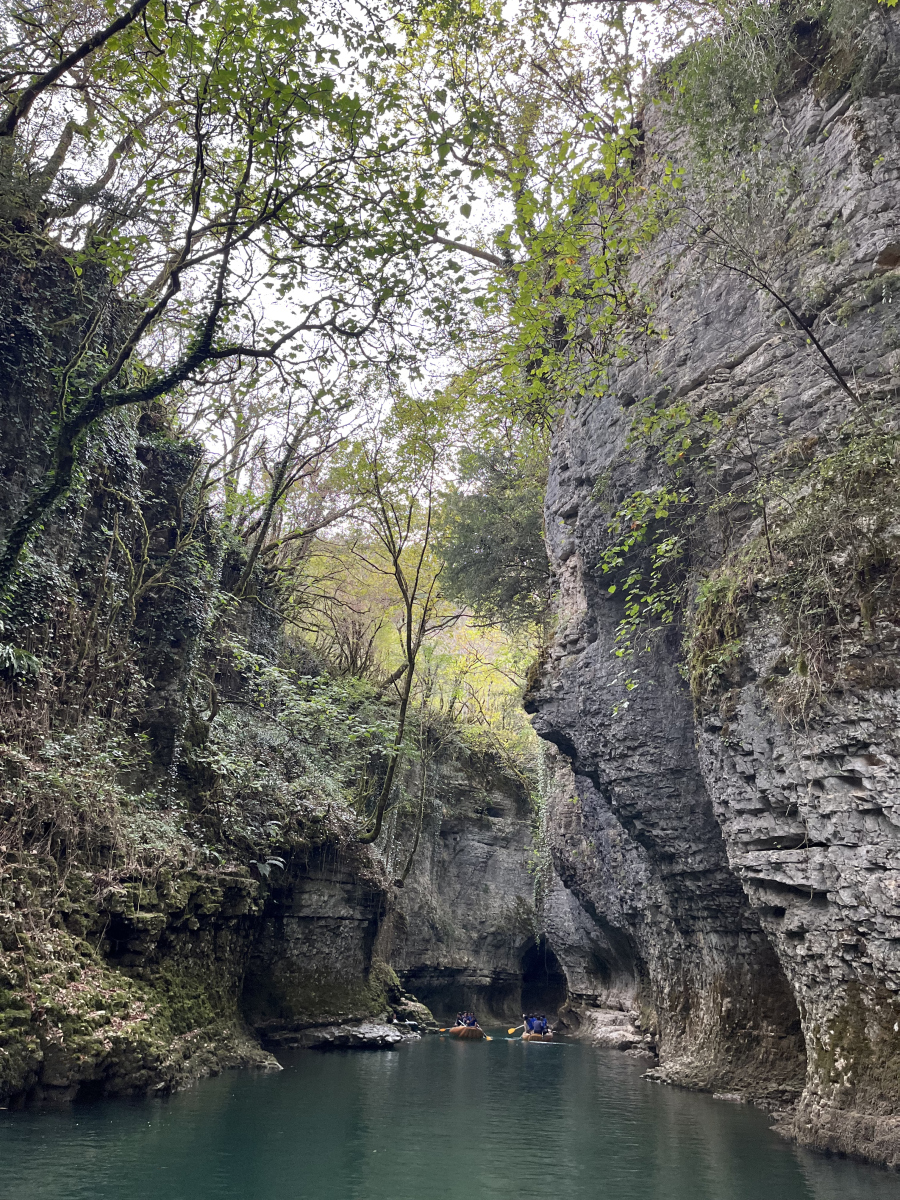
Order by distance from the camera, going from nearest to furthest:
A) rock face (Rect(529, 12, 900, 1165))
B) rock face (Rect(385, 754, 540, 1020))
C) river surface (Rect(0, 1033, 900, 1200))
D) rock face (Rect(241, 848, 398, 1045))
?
1. river surface (Rect(0, 1033, 900, 1200))
2. rock face (Rect(529, 12, 900, 1165))
3. rock face (Rect(241, 848, 398, 1045))
4. rock face (Rect(385, 754, 540, 1020))

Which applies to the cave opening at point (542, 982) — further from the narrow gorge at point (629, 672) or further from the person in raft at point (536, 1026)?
the narrow gorge at point (629, 672)

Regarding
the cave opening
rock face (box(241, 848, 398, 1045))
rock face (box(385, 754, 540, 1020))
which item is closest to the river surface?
rock face (box(241, 848, 398, 1045))

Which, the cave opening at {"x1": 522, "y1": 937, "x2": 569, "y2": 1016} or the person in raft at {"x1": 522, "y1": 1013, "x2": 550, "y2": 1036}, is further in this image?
the cave opening at {"x1": 522, "y1": 937, "x2": 569, "y2": 1016}

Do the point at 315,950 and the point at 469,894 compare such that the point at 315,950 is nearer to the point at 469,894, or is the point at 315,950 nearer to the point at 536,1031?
the point at 536,1031

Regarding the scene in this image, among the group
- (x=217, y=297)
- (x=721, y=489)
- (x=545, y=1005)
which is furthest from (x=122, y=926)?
(x=545, y=1005)

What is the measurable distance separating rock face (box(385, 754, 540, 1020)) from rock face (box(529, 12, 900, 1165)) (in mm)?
8310

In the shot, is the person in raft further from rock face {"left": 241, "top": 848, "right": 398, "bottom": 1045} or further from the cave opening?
the cave opening

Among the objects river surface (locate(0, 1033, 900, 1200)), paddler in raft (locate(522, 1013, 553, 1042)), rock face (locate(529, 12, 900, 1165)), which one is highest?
rock face (locate(529, 12, 900, 1165))

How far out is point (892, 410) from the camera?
8578 millimetres

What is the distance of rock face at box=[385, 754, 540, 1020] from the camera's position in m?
22.6

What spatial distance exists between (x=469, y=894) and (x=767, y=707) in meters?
17.4

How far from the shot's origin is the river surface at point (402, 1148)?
591 cm

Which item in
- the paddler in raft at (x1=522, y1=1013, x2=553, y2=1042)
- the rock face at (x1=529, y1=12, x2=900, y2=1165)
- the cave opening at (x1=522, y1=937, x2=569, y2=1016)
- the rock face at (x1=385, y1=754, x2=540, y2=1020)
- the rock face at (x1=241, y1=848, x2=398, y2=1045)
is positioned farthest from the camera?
the cave opening at (x1=522, y1=937, x2=569, y2=1016)

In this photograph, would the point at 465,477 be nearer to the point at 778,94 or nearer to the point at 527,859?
the point at 778,94
